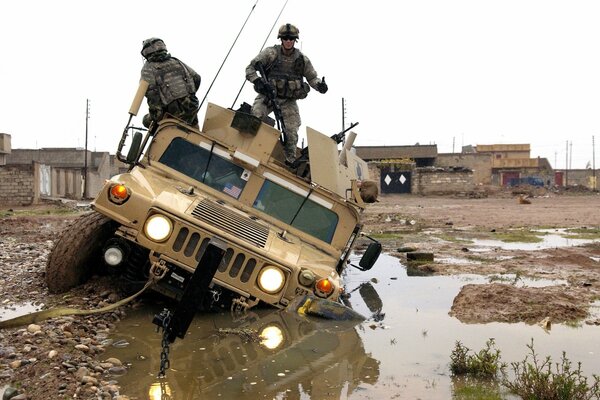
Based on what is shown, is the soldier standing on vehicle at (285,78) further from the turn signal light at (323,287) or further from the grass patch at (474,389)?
the grass patch at (474,389)

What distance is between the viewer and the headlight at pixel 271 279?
196 inches

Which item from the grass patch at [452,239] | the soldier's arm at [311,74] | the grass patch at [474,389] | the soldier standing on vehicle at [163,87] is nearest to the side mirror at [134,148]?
the soldier standing on vehicle at [163,87]

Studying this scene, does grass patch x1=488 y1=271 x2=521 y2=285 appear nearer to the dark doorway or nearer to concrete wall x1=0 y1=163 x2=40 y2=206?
concrete wall x1=0 y1=163 x2=40 y2=206

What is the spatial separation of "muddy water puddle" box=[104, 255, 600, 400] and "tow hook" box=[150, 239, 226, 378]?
1.39ft

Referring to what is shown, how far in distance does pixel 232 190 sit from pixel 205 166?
0.35 meters

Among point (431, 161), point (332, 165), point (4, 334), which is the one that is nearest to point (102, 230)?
point (4, 334)

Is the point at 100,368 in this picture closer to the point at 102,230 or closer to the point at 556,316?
the point at 102,230

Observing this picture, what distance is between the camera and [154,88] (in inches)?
267

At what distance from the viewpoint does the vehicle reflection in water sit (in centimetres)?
395

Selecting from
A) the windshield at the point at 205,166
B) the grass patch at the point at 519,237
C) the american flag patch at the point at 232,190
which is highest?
the windshield at the point at 205,166

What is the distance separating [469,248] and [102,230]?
25.6 ft

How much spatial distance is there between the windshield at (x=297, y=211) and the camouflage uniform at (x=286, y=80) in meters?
1.46

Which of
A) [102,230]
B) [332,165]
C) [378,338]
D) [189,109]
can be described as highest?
[189,109]

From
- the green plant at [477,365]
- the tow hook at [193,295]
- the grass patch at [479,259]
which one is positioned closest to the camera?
the tow hook at [193,295]
